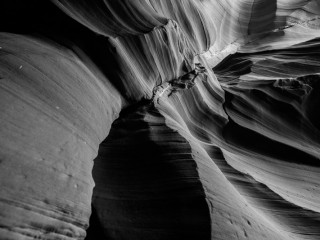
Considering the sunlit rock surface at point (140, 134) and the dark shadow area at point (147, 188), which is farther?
the dark shadow area at point (147, 188)

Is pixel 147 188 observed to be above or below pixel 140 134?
below

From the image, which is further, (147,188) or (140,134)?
(140,134)

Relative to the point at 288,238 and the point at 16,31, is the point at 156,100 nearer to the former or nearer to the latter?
the point at 16,31

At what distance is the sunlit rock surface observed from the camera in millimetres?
2500

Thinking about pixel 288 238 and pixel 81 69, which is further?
pixel 81 69

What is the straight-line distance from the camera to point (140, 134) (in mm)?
3570

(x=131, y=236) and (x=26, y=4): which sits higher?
(x=26, y=4)

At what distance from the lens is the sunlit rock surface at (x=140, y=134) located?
2.50 meters

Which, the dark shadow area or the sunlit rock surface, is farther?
the dark shadow area

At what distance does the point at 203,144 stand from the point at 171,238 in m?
1.72

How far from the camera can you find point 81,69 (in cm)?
362

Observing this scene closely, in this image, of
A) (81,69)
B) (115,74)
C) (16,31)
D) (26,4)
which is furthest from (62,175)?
(26,4)

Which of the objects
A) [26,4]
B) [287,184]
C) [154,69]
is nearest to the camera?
[26,4]

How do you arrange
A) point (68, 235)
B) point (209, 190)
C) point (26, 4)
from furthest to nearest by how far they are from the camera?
1. point (26, 4)
2. point (209, 190)
3. point (68, 235)
